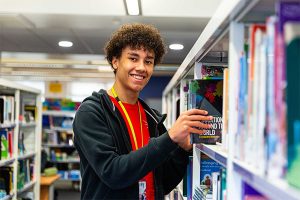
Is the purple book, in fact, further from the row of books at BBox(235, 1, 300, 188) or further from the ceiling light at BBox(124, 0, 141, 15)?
the ceiling light at BBox(124, 0, 141, 15)

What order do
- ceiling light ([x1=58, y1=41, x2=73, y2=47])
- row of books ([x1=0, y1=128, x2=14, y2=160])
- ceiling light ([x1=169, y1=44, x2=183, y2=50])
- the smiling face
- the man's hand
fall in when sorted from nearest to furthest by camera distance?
1. the man's hand
2. the smiling face
3. row of books ([x1=0, y1=128, x2=14, y2=160])
4. ceiling light ([x1=58, y1=41, x2=73, y2=47])
5. ceiling light ([x1=169, y1=44, x2=183, y2=50])

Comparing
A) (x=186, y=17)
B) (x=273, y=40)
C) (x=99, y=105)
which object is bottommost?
(x=99, y=105)

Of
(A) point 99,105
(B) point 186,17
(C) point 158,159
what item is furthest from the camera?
(B) point 186,17

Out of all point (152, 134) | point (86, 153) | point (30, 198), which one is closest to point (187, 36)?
point (30, 198)

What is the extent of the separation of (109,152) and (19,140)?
358cm

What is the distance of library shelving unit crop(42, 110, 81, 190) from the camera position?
28.5 ft

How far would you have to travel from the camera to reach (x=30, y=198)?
16.4 ft

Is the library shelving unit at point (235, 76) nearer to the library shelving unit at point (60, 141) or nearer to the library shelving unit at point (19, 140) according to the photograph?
the library shelving unit at point (19, 140)

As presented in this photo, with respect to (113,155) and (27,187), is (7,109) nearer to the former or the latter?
Answer: (27,187)

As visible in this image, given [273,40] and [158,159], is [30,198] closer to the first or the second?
[158,159]

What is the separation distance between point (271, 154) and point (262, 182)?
8 centimetres

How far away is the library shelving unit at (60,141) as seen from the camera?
8.70m

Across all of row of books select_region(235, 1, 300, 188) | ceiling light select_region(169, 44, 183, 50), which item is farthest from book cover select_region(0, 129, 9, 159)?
row of books select_region(235, 1, 300, 188)

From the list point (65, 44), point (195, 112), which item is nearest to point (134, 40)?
point (195, 112)
